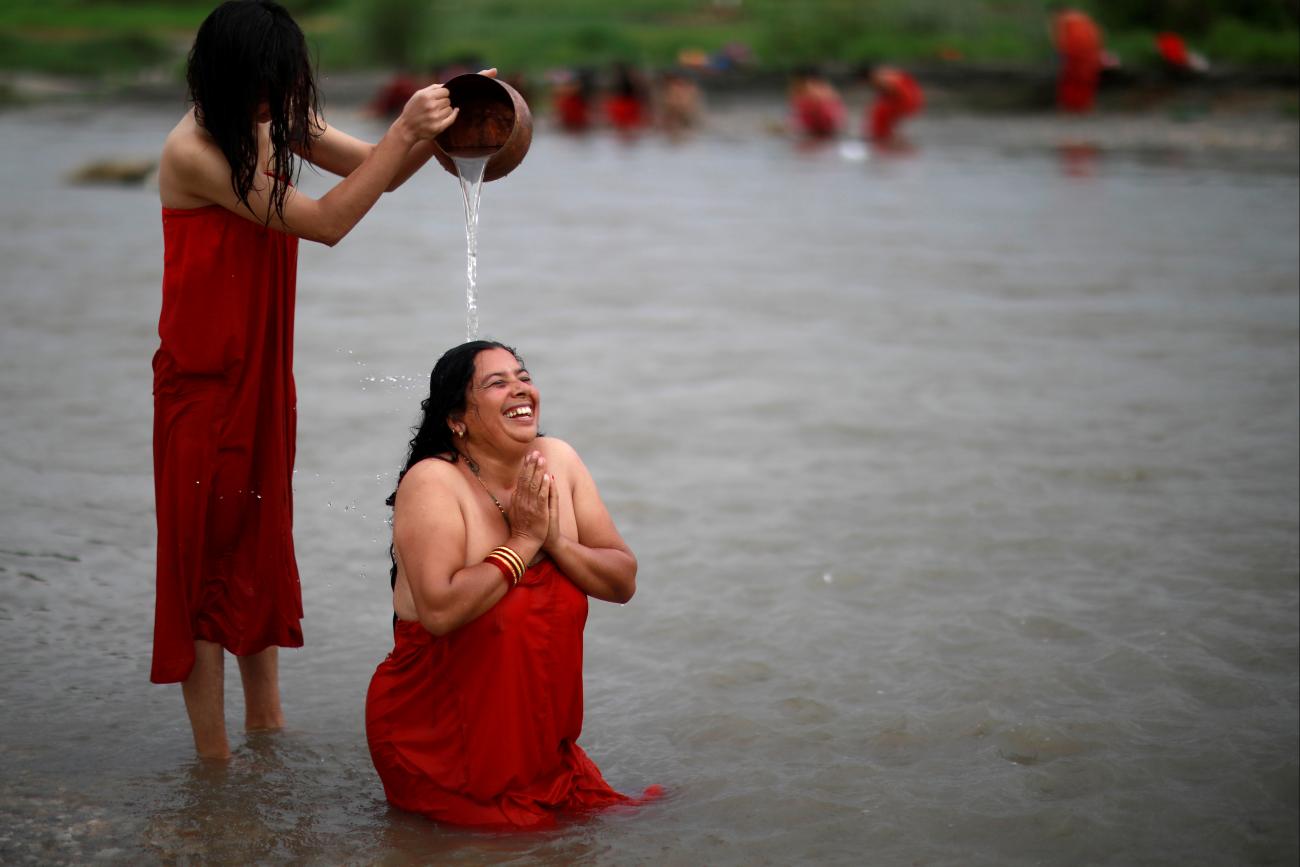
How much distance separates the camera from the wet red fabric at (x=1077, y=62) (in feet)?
75.9

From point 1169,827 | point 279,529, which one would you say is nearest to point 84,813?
point 279,529

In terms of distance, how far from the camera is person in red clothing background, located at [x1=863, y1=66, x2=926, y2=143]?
72.1 feet

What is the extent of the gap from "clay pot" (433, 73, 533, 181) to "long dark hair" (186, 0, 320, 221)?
42 cm

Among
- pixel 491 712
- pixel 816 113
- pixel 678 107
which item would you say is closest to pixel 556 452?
pixel 491 712

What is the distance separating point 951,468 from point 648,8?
135 ft

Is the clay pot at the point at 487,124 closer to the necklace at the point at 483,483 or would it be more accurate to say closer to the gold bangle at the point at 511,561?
the necklace at the point at 483,483

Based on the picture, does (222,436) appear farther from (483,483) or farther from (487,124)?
(487,124)

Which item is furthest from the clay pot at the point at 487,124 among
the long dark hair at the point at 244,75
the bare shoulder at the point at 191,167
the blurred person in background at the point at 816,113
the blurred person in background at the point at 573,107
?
the blurred person in background at the point at 573,107

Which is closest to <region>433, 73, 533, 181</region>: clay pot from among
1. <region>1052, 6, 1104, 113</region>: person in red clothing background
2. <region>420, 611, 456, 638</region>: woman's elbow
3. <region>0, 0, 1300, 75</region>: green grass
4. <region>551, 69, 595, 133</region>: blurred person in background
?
<region>420, 611, 456, 638</region>: woman's elbow

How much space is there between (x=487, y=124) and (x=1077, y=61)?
840 inches

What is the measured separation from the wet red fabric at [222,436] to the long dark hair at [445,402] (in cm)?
35

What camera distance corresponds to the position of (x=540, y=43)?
127 ft

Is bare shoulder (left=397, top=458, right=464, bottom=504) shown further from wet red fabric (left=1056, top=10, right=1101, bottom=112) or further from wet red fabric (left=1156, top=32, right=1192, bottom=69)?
wet red fabric (left=1156, top=32, right=1192, bottom=69)

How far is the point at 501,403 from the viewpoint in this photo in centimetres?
343
